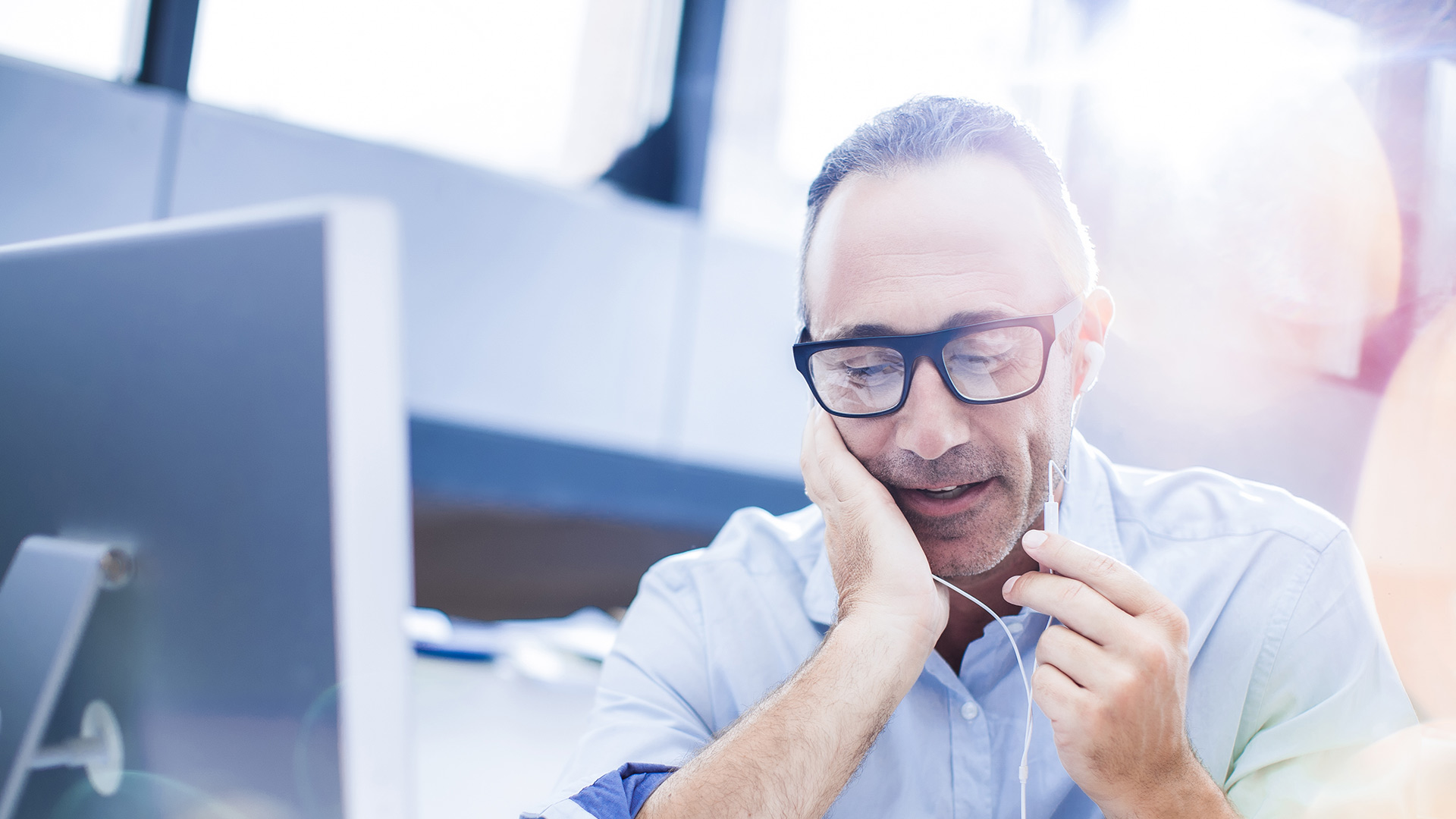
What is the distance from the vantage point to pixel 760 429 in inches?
101

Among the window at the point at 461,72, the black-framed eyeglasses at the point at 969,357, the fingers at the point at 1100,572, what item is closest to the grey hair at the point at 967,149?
the black-framed eyeglasses at the point at 969,357

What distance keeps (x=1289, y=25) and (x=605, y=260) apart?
1.65 m

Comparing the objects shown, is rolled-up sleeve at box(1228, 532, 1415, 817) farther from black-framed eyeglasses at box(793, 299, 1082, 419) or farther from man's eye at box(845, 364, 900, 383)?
man's eye at box(845, 364, 900, 383)

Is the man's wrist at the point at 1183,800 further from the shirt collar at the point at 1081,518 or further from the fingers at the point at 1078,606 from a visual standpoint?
the shirt collar at the point at 1081,518

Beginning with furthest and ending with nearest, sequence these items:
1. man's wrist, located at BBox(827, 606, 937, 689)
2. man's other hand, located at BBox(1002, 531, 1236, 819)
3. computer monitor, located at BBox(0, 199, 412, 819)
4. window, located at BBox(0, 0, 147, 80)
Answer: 1. window, located at BBox(0, 0, 147, 80)
2. man's wrist, located at BBox(827, 606, 937, 689)
3. man's other hand, located at BBox(1002, 531, 1236, 819)
4. computer monitor, located at BBox(0, 199, 412, 819)

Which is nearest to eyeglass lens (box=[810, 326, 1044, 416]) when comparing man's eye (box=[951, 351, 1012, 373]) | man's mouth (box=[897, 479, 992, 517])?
man's eye (box=[951, 351, 1012, 373])

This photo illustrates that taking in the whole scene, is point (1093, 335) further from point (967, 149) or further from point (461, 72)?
point (461, 72)

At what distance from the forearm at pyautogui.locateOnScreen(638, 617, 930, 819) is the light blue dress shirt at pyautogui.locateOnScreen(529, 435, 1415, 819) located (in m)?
0.13

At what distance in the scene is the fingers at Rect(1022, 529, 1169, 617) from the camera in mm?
Answer: 814

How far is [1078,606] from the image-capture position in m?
0.81

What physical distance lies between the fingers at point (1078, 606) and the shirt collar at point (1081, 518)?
0.29m

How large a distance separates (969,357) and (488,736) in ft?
3.22

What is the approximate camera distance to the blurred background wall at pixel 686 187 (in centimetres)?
114

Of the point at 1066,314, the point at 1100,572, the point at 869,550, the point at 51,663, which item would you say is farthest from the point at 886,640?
the point at 51,663
